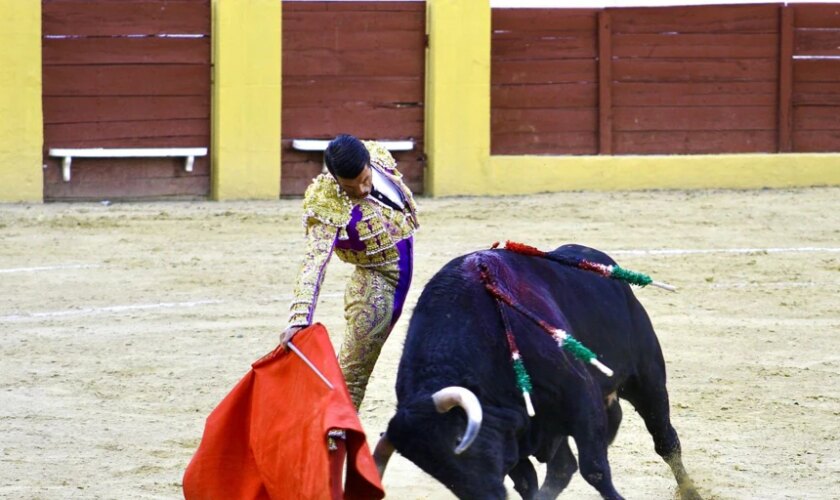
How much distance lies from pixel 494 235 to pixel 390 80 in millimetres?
2023

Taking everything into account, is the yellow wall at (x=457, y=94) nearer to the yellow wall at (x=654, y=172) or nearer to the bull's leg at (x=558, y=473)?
the yellow wall at (x=654, y=172)

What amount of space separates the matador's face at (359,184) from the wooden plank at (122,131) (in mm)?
5785

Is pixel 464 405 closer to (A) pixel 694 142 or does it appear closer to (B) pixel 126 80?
(B) pixel 126 80

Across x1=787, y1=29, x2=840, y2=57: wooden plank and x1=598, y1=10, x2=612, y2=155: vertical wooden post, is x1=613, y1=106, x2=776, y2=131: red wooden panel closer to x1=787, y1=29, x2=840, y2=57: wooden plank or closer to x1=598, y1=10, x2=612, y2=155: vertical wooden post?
x1=598, y1=10, x2=612, y2=155: vertical wooden post

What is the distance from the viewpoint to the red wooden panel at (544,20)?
975 cm

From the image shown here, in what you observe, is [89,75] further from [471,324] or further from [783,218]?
[471,324]

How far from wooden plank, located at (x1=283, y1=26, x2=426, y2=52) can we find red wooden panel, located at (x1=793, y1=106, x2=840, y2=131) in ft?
8.96

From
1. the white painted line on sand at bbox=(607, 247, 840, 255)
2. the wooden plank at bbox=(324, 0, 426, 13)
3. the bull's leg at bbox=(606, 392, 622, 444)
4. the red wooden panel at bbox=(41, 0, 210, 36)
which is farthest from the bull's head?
the wooden plank at bbox=(324, 0, 426, 13)

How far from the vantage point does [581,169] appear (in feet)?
32.0

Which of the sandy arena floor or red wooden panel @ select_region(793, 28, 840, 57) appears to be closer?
the sandy arena floor

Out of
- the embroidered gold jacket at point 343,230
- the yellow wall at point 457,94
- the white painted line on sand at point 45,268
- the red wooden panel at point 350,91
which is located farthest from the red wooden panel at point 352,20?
the embroidered gold jacket at point 343,230

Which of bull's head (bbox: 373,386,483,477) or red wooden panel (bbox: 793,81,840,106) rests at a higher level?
red wooden panel (bbox: 793,81,840,106)

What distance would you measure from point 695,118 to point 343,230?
22.7 ft

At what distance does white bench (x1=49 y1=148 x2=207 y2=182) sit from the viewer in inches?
350
